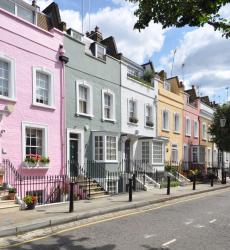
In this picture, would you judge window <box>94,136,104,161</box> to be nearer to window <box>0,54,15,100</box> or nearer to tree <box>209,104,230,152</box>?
window <box>0,54,15,100</box>

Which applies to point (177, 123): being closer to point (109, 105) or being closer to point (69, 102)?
point (109, 105)

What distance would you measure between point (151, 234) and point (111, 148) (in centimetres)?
1298

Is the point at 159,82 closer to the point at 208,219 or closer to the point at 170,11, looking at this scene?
the point at 208,219

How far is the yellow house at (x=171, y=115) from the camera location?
3075cm

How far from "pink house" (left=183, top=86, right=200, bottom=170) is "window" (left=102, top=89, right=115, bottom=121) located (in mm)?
12992

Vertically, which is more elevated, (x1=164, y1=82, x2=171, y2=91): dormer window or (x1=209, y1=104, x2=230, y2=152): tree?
(x1=164, y1=82, x2=171, y2=91): dormer window

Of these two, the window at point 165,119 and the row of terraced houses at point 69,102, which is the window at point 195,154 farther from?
the window at point 165,119

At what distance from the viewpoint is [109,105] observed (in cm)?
2406

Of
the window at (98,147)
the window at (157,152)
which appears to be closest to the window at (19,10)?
the window at (98,147)

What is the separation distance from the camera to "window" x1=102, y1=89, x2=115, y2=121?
76.8 ft

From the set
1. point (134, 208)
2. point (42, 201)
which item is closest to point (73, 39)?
point (42, 201)

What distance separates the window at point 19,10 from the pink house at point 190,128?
2033 cm

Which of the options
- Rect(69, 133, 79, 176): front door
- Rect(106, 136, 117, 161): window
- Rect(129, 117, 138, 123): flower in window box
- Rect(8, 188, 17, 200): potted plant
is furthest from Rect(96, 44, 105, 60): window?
Rect(8, 188, 17, 200): potted plant

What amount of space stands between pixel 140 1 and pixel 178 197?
14.3 meters
